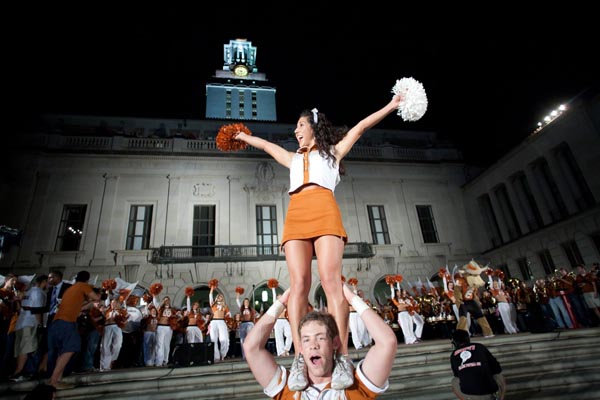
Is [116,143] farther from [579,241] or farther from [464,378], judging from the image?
[579,241]

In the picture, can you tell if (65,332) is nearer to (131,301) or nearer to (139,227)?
(131,301)

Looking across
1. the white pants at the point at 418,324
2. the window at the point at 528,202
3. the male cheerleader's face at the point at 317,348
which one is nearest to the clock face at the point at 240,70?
the window at the point at 528,202

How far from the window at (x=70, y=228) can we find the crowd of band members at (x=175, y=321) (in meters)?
8.26

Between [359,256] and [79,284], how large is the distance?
50.0 ft

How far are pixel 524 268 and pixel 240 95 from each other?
103 ft

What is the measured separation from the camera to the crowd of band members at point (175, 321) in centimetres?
644

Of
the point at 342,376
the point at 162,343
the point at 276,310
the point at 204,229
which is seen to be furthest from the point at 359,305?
the point at 204,229

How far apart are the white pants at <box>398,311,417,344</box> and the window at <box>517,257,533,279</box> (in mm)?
11799

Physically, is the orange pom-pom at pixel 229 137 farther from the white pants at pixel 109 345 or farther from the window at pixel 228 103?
the window at pixel 228 103

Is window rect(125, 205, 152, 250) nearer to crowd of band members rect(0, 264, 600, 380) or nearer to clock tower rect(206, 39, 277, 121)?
crowd of band members rect(0, 264, 600, 380)

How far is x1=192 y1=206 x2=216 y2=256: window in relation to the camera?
17520 millimetres

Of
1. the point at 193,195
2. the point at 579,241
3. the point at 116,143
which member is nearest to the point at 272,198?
the point at 193,195

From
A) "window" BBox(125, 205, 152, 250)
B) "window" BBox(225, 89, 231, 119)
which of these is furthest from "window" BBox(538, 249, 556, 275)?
"window" BBox(225, 89, 231, 119)

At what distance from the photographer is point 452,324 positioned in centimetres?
1112
